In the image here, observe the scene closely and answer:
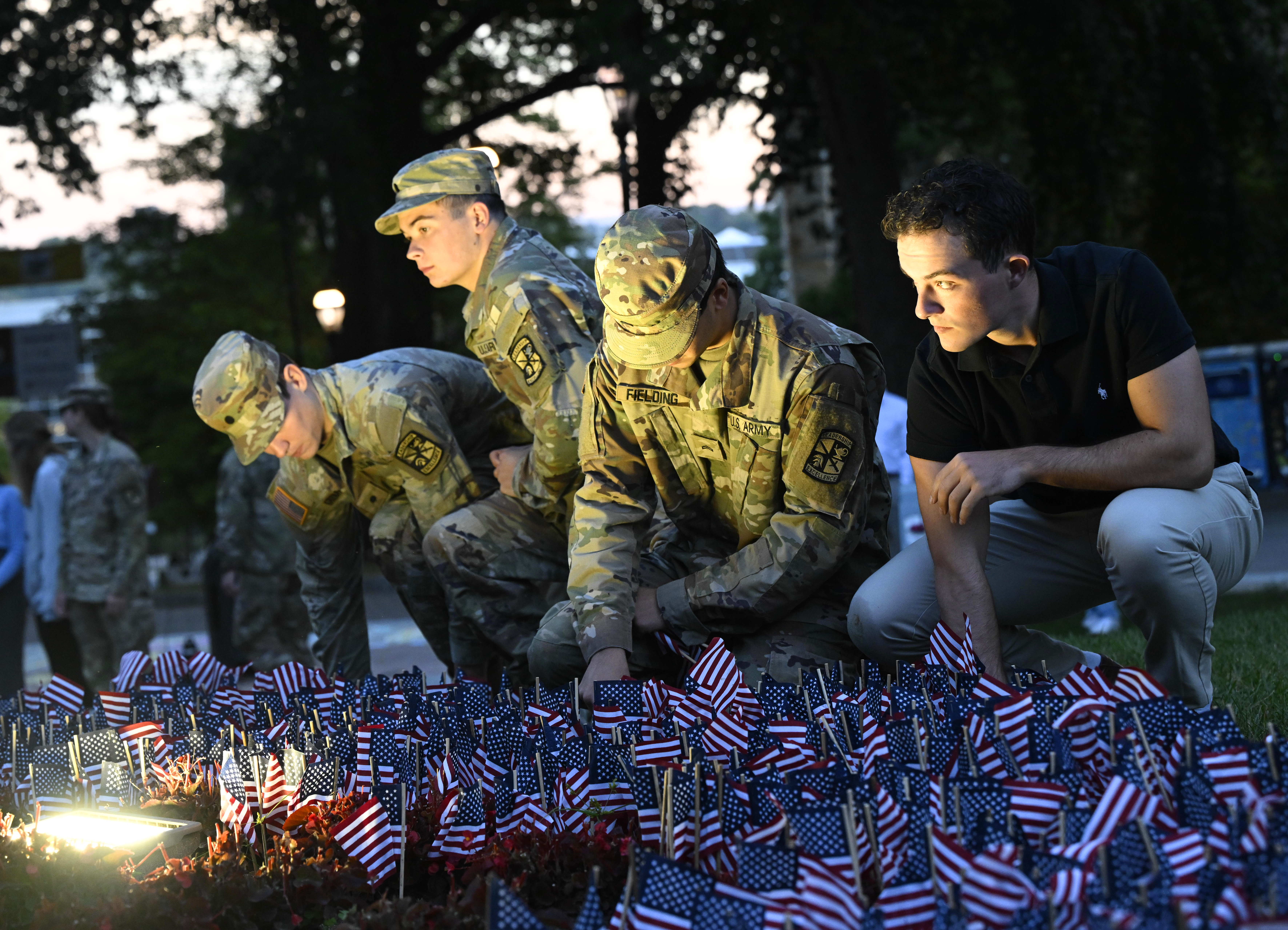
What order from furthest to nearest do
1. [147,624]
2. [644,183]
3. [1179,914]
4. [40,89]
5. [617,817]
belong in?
[644,183]
[40,89]
[147,624]
[617,817]
[1179,914]

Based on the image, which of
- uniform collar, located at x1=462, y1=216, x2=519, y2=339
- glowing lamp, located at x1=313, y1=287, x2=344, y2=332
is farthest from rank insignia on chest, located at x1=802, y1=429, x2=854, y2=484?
glowing lamp, located at x1=313, y1=287, x2=344, y2=332

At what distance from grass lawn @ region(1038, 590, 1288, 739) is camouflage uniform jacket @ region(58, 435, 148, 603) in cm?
560

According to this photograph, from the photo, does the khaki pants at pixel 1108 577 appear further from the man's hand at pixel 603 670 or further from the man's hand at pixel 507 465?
the man's hand at pixel 507 465

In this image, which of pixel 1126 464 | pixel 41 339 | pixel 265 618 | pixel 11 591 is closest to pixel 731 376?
pixel 1126 464

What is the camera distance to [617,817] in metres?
2.62

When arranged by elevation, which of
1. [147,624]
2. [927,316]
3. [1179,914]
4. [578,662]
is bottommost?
[147,624]

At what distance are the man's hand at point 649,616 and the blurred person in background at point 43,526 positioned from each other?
5.14 m

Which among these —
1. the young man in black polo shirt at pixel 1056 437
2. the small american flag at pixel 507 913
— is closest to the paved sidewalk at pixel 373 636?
the young man in black polo shirt at pixel 1056 437

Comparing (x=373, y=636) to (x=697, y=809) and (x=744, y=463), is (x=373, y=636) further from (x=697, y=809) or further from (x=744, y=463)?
(x=697, y=809)

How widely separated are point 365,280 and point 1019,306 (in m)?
12.0

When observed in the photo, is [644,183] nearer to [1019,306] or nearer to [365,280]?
[365,280]

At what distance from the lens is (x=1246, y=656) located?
4.55 metres

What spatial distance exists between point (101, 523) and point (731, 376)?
5.71 meters

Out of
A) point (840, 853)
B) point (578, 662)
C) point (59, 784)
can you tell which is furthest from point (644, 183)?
point (840, 853)
